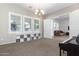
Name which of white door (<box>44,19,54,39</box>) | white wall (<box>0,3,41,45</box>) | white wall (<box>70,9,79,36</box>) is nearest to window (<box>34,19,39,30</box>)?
white door (<box>44,19,54,39</box>)

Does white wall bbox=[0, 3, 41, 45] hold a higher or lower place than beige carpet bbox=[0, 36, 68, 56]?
higher

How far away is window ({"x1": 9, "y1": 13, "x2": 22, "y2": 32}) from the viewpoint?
5.20 metres

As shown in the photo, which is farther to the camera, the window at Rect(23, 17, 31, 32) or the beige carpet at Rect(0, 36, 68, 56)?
the window at Rect(23, 17, 31, 32)

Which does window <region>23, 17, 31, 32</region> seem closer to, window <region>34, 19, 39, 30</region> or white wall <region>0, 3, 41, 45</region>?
window <region>34, 19, 39, 30</region>

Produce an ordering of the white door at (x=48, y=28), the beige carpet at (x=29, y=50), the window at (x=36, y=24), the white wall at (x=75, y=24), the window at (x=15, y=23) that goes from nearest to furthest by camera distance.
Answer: the beige carpet at (x=29, y=50) < the white wall at (x=75, y=24) < the window at (x=15, y=23) < the window at (x=36, y=24) < the white door at (x=48, y=28)

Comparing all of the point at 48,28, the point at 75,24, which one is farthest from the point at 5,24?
the point at 48,28

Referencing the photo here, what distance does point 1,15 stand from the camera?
458 cm

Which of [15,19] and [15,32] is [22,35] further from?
[15,19]

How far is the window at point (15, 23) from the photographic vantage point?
205 inches

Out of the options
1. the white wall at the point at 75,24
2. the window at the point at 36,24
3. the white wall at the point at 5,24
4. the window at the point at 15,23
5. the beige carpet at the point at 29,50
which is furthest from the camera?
the window at the point at 36,24

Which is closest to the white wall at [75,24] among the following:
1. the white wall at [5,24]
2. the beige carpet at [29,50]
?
the beige carpet at [29,50]

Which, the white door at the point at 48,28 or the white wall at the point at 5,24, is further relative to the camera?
the white door at the point at 48,28

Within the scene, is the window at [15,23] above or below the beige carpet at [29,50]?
above

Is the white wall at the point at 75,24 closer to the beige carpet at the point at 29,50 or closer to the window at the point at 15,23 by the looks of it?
the beige carpet at the point at 29,50
